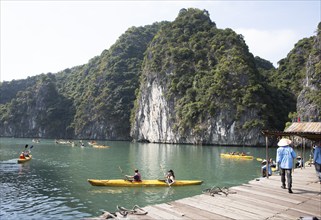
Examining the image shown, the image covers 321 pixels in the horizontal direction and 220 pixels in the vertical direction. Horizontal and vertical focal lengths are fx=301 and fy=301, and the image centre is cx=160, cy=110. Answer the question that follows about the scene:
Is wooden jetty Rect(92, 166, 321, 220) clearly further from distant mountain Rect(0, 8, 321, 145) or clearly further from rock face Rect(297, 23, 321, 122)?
distant mountain Rect(0, 8, 321, 145)

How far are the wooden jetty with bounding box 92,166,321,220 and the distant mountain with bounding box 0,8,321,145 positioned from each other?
59.0 metres

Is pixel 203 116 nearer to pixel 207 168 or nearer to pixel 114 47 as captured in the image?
pixel 207 168

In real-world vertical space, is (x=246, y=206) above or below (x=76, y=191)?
above

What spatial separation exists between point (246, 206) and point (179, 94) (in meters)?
81.7

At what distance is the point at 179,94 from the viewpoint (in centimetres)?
8975

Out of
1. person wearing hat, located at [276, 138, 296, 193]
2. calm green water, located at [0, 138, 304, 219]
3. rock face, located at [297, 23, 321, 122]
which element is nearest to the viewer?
person wearing hat, located at [276, 138, 296, 193]

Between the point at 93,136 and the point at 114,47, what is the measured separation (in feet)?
146

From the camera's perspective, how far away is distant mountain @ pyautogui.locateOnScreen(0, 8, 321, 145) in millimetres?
75438

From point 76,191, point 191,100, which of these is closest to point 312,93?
point 191,100

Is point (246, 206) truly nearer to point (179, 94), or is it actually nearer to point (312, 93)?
point (312, 93)

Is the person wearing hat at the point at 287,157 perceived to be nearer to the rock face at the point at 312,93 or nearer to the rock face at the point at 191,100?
the rock face at the point at 312,93

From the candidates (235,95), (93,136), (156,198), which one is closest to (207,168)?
(156,198)

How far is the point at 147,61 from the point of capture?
10562 centimetres

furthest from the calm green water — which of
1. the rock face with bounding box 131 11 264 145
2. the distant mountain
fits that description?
the distant mountain
